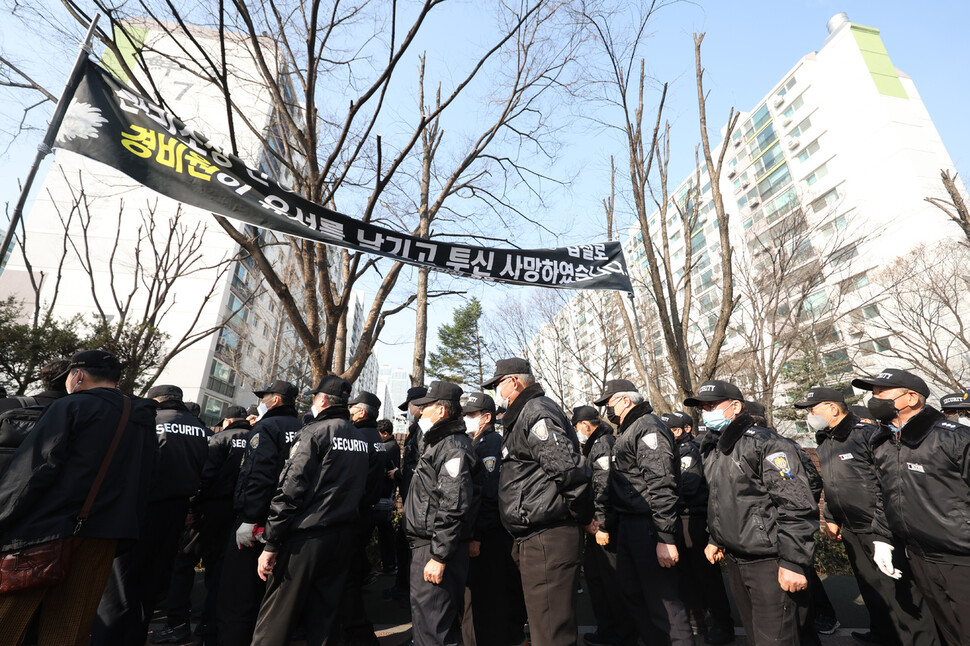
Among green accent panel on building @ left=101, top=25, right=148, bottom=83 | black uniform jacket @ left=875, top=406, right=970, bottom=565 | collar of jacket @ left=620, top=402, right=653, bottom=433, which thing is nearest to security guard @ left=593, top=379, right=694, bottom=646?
collar of jacket @ left=620, top=402, right=653, bottom=433

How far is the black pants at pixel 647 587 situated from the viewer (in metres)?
3.76

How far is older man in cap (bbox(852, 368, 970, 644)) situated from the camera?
3.07 meters

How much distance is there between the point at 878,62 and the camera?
38.7 m

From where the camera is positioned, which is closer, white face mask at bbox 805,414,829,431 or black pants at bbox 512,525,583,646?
black pants at bbox 512,525,583,646

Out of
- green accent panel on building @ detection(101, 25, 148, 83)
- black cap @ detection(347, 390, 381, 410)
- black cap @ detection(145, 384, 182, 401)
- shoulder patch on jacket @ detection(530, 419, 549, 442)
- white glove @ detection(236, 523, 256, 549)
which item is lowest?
white glove @ detection(236, 523, 256, 549)

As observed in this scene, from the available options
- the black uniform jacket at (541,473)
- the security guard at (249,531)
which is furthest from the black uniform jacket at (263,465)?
the black uniform jacket at (541,473)

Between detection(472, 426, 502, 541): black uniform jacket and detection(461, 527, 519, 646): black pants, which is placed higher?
detection(472, 426, 502, 541): black uniform jacket

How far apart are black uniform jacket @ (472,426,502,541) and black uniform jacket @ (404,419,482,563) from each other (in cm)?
60

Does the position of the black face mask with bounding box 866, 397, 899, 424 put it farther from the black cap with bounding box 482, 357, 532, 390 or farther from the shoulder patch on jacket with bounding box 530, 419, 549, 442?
the black cap with bounding box 482, 357, 532, 390

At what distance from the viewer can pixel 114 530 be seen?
3045 mm

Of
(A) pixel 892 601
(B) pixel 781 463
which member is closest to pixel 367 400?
(B) pixel 781 463

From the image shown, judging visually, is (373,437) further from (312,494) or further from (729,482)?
(729,482)

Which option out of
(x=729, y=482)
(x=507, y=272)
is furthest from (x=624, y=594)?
(x=507, y=272)

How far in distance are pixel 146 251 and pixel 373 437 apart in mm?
34964
